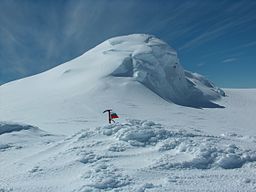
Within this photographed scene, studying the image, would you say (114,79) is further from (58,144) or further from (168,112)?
(58,144)

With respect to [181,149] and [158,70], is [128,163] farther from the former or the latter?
[158,70]

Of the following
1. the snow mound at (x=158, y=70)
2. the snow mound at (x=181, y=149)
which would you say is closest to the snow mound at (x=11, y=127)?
the snow mound at (x=181, y=149)

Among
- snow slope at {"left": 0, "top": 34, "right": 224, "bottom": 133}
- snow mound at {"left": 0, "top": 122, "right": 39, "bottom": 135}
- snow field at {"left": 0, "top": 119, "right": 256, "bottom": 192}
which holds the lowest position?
snow field at {"left": 0, "top": 119, "right": 256, "bottom": 192}

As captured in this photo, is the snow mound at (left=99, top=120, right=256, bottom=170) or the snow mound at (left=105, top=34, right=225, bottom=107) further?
the snow mound at (left=105, top=34, right=225, bottom=107)

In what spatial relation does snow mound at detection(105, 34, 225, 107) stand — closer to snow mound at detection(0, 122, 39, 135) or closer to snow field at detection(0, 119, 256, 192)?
snow mound at detection(0, 122, 39, 135)

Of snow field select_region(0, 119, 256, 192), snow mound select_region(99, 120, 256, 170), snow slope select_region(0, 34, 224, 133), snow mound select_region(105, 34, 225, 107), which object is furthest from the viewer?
snow mound select_region(105, 34, 225, 107)

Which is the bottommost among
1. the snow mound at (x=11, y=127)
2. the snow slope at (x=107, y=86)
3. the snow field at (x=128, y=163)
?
the snow field at (x=128, y=163)

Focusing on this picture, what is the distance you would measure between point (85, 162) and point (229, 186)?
11.8 feet

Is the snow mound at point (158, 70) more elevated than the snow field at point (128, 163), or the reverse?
the snow mound at point (158, 70)

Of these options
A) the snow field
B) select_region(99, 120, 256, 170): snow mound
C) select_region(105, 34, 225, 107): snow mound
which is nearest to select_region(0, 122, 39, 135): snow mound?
the snow field

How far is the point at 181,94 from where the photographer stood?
46.4 m

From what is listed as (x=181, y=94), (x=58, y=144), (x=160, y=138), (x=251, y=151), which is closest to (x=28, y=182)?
(x=58, y=144)

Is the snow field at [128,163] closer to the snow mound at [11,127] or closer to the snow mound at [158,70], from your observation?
the snow mound at [11,127]

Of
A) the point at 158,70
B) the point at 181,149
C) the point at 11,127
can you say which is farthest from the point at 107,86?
the point at 181,149
